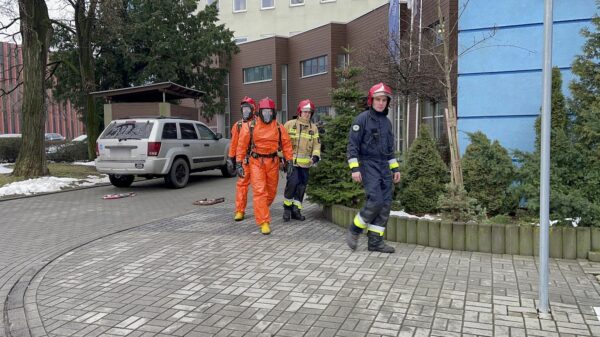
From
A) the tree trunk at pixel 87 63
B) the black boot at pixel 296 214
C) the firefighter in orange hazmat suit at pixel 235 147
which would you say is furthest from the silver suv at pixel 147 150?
the tree trunk at pixel 87 63

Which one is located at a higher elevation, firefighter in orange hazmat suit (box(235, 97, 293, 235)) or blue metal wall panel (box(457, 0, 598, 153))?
blue metal wall panel (box(457, 0, 598, 153))

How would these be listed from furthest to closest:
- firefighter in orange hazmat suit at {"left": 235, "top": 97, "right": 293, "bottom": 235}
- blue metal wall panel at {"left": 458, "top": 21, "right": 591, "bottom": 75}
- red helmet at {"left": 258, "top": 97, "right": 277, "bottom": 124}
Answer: blue metal wall panel at {"left": 458, "top": 21, "right": 591, "bottom": 75}
red helmet at {"left": 258, "top": 97, "right": 277, "bottom": 124}
firefighter in orange hazmat suit at {"left": 235, "top": 97, "right": 293, "bottom": 235}

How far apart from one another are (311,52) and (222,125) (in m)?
11.4

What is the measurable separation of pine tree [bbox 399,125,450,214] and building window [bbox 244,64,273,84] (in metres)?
30.3

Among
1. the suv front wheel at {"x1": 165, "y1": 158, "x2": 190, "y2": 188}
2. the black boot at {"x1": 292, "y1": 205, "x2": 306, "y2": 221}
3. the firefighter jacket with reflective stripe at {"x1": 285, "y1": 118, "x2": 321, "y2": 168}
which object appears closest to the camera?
the firefighter jacket with reflective stripe at {"x1": 285, "y1": 118, "x2": 321, "y2": 168}

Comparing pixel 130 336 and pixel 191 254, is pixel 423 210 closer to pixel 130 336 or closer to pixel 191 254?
pixel 191 254

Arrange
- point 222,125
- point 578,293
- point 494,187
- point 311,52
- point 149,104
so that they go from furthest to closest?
point 222,125, point 311,52, point 149,104, point 494,187, point 578,293

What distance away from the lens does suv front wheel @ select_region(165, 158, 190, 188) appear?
12.6 metres

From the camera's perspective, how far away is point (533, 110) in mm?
7750

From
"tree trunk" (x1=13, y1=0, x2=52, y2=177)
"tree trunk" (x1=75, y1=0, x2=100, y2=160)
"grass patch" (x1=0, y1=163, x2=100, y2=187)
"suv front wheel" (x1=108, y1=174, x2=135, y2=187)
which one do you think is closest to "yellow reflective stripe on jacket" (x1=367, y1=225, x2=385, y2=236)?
"suv front wheel" (x1=108, y1=174, x2=135, y2=187)

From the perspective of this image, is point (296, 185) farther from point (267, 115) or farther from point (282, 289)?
point (282, 289)

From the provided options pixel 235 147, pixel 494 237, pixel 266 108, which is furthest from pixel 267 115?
pixel 494 237

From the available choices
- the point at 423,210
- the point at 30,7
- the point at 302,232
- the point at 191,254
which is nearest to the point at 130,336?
the point at 191,254

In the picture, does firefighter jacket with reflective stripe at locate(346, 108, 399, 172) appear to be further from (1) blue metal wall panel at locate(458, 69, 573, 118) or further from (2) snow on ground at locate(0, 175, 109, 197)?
(2) snow on ground at locate(0, 175, 109, 197)
